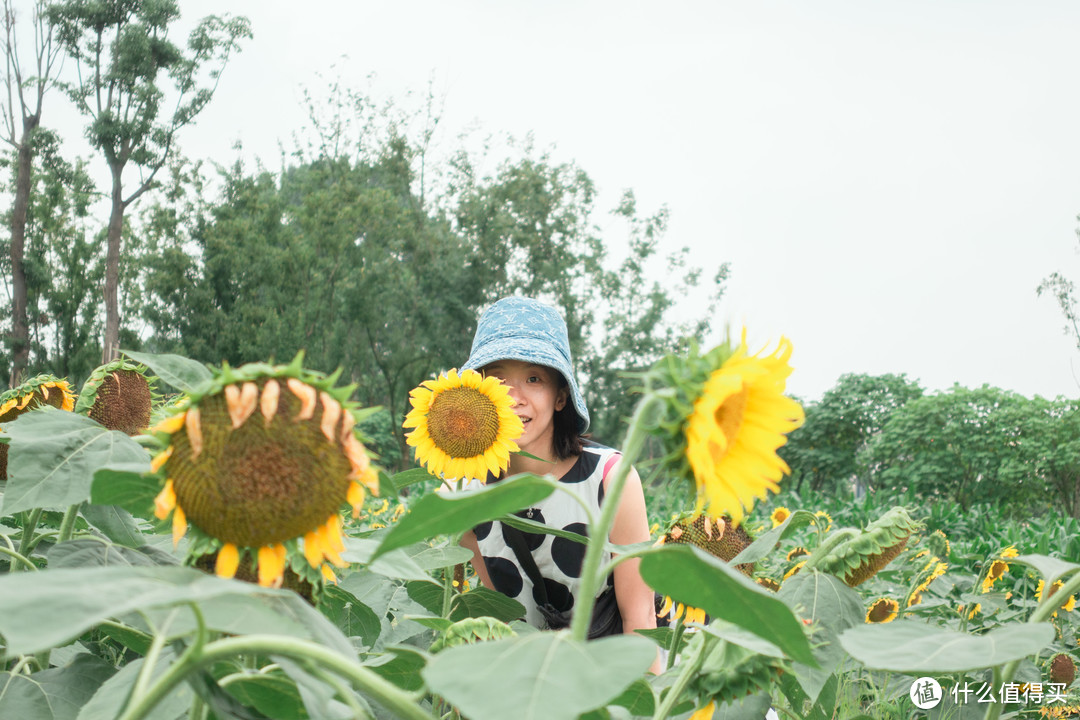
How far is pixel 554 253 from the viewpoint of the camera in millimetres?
21578

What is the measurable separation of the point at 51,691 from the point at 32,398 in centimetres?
48

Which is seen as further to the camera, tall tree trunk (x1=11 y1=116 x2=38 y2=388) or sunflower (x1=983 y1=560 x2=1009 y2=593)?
tall tree trunk (x1=11 y1=116 x2=38 y2=388)

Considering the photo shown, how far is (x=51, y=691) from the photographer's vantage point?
0.72m

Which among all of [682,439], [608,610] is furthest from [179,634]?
[608,610]

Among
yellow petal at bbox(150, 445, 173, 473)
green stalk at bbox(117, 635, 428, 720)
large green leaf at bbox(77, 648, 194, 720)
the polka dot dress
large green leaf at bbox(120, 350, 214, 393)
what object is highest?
large green leaf at bbox(120, 350, 214, 393)

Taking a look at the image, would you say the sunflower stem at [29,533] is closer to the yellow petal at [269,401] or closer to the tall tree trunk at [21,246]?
the yellow petal at [269,401]

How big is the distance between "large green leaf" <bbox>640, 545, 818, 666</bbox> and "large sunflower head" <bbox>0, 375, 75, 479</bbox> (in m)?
0.84

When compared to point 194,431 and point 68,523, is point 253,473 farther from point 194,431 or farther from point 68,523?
point 68,523

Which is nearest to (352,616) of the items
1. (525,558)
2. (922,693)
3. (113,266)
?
(922,693)

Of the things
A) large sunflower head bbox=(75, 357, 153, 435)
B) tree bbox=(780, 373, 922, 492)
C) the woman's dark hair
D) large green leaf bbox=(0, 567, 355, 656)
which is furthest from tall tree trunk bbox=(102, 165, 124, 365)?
large green leaf bbox=(0, 567, 355, 656)

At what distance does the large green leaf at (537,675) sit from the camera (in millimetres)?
400

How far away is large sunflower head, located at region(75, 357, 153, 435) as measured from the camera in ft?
3.04

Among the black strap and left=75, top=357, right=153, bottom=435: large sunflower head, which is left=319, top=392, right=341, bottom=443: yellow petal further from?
the black strap

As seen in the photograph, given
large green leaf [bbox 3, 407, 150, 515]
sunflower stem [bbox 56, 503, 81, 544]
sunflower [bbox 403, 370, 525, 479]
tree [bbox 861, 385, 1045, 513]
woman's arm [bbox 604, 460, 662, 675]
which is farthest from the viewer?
tree [bbox 861, 385, 1045, 513]
